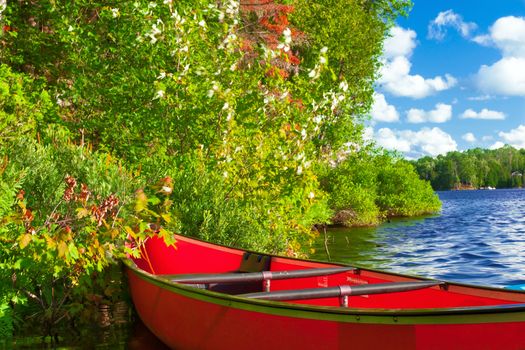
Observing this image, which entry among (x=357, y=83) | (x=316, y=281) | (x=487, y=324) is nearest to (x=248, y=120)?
(x=316, y=281)

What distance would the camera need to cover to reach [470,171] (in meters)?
172

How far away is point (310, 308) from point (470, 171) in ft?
581

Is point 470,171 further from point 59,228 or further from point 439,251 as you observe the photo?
point 59,228

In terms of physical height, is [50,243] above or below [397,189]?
below

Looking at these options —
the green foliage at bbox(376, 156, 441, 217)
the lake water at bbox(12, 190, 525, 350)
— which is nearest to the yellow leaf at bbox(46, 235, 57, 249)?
the lake water at bbox(12, 190, 525, 350)

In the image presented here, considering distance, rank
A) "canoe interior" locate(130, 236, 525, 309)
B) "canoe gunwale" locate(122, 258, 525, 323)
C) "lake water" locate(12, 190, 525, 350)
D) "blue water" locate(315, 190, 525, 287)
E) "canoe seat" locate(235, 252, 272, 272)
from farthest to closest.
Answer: "blue water" locate(315, 190, 525, 287), "canoe seat" locate(235, 252, 272, 272), "lake water" locate(12, 190, 525, 350), "canoe interior" locate(130, 236, 525, 309), "canoe gunwale" locate(122, 258, 525, 323)

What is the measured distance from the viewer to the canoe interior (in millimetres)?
6203

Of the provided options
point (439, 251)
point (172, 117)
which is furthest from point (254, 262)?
point (439, 251)

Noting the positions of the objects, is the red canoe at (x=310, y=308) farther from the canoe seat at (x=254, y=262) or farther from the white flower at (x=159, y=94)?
the white flower at (x=159, y=94)

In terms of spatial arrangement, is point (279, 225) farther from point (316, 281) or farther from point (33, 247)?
point (33, 247)

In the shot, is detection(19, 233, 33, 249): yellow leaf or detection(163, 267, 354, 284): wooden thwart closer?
detection(19, 233, 33, 249): yellow leaf

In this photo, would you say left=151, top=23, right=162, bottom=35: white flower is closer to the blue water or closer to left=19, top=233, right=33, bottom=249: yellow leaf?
left=19, top=233, right=33, bottom=249: yellow leaf

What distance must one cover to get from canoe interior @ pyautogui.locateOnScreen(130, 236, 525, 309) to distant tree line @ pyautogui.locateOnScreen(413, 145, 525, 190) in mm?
157726

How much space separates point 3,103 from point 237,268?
21.7ft
